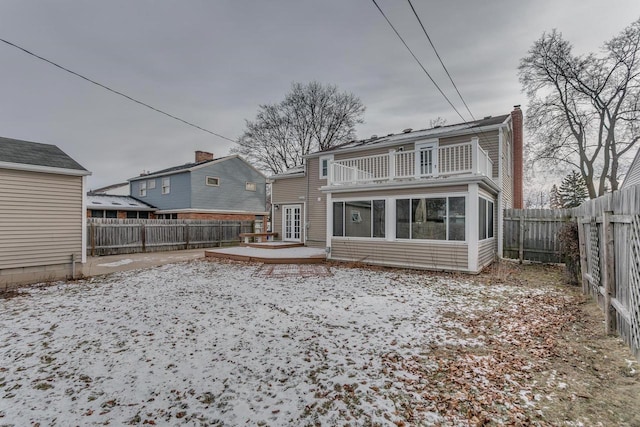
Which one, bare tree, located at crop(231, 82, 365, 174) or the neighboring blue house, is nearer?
the neighboring blue house

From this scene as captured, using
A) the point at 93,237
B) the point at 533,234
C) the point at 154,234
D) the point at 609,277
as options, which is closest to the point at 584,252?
the point at 609,277

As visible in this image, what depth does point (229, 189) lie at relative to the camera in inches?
912

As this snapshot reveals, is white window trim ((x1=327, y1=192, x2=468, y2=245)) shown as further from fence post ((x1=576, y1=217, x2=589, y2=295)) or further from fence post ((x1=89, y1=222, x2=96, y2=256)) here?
fence post ((x1=89, y1=222, x2=96, y2=256))

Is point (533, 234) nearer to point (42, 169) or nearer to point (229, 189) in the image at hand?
point (42, 169)

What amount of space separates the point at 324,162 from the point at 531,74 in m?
14.5

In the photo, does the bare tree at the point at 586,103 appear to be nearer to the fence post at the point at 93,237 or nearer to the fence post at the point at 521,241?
the fence post at the point at 521,241

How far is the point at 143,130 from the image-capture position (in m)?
18.3

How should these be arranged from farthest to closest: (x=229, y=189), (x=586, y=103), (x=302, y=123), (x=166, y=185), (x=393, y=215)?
(x=302, y=123)
(x=229, y=189)
(x=166, y=185)
(x=586, y=103)
(x=393, y=215)

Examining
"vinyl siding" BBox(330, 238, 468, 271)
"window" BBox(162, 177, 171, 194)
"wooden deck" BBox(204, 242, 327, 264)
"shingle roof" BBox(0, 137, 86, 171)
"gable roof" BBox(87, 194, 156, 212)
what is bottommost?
"wooden deck" BBox(204, 242, 327, 264)

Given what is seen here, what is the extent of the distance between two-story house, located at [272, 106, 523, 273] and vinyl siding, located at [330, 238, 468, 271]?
28 millimetres

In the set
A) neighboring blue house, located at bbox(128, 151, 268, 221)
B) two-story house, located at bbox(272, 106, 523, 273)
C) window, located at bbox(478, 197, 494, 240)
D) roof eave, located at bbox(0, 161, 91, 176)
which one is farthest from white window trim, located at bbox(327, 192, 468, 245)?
neighboring blue house, located at bbox(128, 151, 268, 221)

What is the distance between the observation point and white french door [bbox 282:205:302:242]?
51.7ft

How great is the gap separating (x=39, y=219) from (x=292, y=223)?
33.6 feet

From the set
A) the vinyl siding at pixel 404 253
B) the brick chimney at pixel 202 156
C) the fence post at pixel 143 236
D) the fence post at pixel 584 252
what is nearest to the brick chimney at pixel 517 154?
the vinyl siding at pixel 404 253
